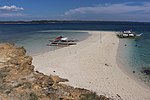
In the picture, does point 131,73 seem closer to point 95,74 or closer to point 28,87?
point 95,74

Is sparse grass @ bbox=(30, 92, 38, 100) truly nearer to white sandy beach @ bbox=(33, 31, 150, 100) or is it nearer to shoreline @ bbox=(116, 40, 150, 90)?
white sandy beach @ bbox=(33, 31, 150, 100)

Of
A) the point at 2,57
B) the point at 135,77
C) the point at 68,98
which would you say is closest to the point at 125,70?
the point at 135,77

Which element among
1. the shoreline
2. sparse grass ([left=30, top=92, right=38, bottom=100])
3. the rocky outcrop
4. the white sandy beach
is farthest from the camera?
the shoreline

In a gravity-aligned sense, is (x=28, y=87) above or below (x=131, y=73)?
above

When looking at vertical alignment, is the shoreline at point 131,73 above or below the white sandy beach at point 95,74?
Result: below

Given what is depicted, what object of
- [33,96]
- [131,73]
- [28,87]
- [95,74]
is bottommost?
[131,73]

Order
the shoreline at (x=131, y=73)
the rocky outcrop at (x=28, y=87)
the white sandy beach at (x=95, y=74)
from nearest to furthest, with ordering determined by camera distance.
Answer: the rocky outcrop at (x=28, y=87), the white sandy beach at (x=95, y=74), the shoreline at (x=131, y=73)

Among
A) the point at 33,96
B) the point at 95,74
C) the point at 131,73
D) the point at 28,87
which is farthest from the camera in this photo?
the point at 131,73

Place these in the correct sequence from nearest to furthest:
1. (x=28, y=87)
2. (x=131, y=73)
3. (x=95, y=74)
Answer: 1. (x=28, y=87)
2. (x=95, y=74)
3. (x=131, y=73)

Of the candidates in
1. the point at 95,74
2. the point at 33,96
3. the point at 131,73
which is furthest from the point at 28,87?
the point at 131,73

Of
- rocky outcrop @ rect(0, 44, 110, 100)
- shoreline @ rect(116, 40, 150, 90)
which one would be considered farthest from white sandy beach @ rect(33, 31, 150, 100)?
rocky outcrop @ rect(0, 44, 110, 100)

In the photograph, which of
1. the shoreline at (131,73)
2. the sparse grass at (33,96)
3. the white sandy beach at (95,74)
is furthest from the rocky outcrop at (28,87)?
the shoreline at (131,73)

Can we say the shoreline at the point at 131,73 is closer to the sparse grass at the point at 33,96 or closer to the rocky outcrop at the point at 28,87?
the rocky outcrop at the point at 28,87

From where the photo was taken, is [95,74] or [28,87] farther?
[95,74]
